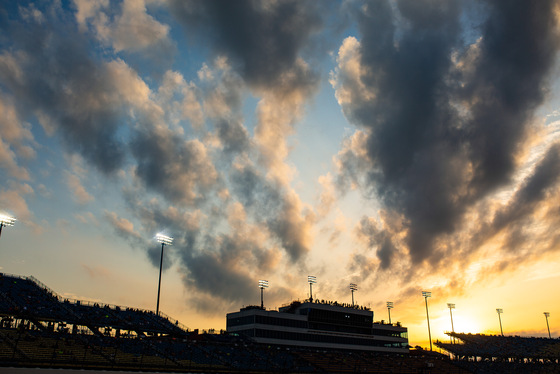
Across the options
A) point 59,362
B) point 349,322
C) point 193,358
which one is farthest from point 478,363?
point 59,362

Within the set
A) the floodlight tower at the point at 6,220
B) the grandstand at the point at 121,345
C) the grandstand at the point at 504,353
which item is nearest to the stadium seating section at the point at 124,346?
the grandstand at the point at 121,345

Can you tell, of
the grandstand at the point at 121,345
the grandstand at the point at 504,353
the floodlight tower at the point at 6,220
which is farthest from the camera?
the grandstand at the point at 504,353

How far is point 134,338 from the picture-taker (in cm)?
6562

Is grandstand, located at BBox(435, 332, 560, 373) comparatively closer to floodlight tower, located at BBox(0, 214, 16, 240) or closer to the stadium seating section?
the stadium seating section

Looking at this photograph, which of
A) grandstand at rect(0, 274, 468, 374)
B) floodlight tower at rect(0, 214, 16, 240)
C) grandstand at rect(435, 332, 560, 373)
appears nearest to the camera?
grandstand at rect(0, 274, 468, 374)

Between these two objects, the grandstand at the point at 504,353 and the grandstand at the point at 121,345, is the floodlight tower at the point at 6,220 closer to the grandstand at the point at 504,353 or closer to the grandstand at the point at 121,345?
the grandstand at the point at 121,345

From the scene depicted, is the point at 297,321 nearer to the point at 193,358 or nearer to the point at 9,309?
the point at 193,358

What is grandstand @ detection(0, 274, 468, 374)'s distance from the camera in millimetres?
51344

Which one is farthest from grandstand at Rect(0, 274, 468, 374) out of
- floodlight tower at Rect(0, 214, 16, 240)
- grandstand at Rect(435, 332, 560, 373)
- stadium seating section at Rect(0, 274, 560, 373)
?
grandstand at Rect(435, 332, 560, 373)

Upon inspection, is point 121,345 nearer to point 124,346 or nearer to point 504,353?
point 124,346

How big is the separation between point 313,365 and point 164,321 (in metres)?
30.0

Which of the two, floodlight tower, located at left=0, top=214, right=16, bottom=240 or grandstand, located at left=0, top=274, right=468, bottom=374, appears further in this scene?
floodlight tower, located at left=0, top=214, right=16, bottom=240

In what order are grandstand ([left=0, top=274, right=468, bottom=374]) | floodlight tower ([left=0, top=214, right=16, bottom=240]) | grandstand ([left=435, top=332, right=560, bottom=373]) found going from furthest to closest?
1. grandstand ([left=435, top=332, right=560, bottom=373])
2. floodlight tower ([left=0, top=214, right=16, bottom=240])
3. grandstand ([left=0, top=274, right=468, bottom=374])

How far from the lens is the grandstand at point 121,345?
51.3 m
